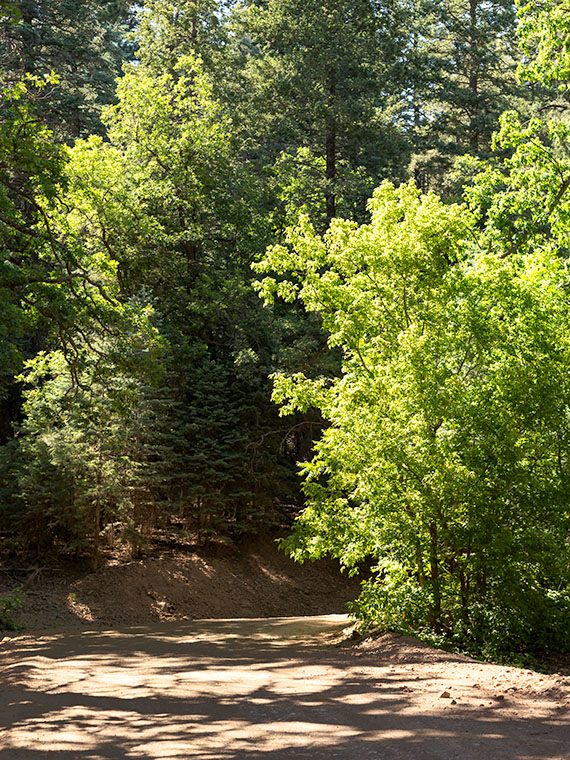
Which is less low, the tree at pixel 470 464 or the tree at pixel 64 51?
the tree at pixel 64 51

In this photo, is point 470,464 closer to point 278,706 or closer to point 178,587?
point 278,706

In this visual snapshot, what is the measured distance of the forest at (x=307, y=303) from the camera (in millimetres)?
9250

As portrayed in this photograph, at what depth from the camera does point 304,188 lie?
25.1 meters

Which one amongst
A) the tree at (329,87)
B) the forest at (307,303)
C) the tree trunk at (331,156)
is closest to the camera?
the forest at (307,303)

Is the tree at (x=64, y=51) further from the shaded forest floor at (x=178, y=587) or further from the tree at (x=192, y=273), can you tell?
the shaded forest floor at (x=178, y=587)

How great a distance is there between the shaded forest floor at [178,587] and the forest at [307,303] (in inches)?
28.5

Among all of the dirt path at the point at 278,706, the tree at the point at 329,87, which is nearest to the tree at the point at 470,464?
the dirt path at the point at 278,706

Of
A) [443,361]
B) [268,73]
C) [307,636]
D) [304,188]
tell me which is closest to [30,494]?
[307,636]

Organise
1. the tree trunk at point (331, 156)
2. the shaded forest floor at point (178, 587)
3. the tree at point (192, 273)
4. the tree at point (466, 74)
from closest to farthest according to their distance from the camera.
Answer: the shaded forest floor at point (178, 587) → the tree at point (192, 273) → the tree trunk at point (331, 156) → the tree at point (466, 74)

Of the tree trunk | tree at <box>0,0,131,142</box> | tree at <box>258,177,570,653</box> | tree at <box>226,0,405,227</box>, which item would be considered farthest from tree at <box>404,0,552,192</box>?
tree at <box>258,177,570,653</box>

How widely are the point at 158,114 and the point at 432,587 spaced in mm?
18661

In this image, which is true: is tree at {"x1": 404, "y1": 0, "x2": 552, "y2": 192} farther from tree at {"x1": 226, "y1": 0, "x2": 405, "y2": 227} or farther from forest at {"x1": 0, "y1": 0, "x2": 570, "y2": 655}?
tree at {"x1": 226, "y1": 0, "x2": 405, "y2": 227}

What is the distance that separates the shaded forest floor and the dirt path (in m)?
7.64

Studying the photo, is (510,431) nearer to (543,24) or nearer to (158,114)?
(543,24)
